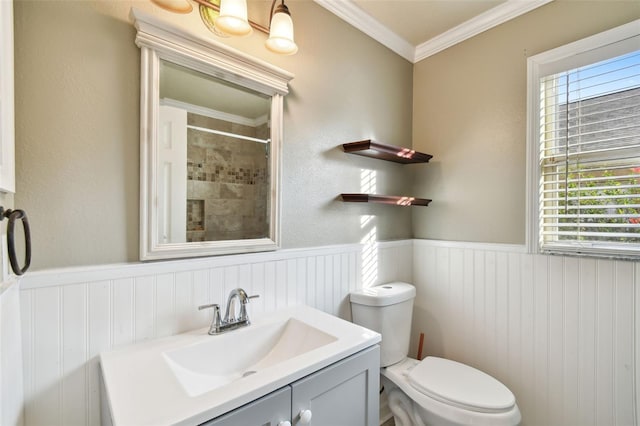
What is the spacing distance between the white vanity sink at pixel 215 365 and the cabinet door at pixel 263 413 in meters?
0.02

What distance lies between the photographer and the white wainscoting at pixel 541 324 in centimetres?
129

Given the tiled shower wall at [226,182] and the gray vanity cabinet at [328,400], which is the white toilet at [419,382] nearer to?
the gray vanity cabinet at [328,400]

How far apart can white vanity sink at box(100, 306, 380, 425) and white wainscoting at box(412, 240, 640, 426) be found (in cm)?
99

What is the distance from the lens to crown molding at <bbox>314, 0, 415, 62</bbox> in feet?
5.12

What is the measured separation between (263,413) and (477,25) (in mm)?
2195

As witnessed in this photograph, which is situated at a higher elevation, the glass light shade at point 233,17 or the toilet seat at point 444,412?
the glass light shade at point 233,17

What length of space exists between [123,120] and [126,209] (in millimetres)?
294

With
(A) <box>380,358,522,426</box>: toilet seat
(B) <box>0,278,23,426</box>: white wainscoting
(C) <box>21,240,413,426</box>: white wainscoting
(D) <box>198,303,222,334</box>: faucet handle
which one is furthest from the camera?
→ (A) <box>380,358,522,426</box>: toilet seat

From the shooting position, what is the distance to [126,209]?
3.17ft

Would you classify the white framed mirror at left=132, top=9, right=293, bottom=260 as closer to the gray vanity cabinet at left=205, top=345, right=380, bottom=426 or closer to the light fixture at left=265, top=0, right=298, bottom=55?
the light fixture at left=265, top=0, right=298, bottom=55

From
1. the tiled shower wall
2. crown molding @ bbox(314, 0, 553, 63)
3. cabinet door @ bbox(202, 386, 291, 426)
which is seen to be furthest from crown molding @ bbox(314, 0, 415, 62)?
cabinet door @ bbox(202, 386, 291, 426)

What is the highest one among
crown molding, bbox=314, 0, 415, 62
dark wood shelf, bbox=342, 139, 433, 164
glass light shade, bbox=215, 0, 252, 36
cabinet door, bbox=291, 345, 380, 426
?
crown molding, bbox=314, 0, 415, 62

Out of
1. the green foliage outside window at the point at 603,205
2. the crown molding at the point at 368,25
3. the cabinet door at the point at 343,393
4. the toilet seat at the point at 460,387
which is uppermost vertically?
the crown molding at the point at 368,25

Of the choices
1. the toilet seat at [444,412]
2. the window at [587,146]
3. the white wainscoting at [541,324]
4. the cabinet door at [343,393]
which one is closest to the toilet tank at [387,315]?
the toilet seat at [444,412]
